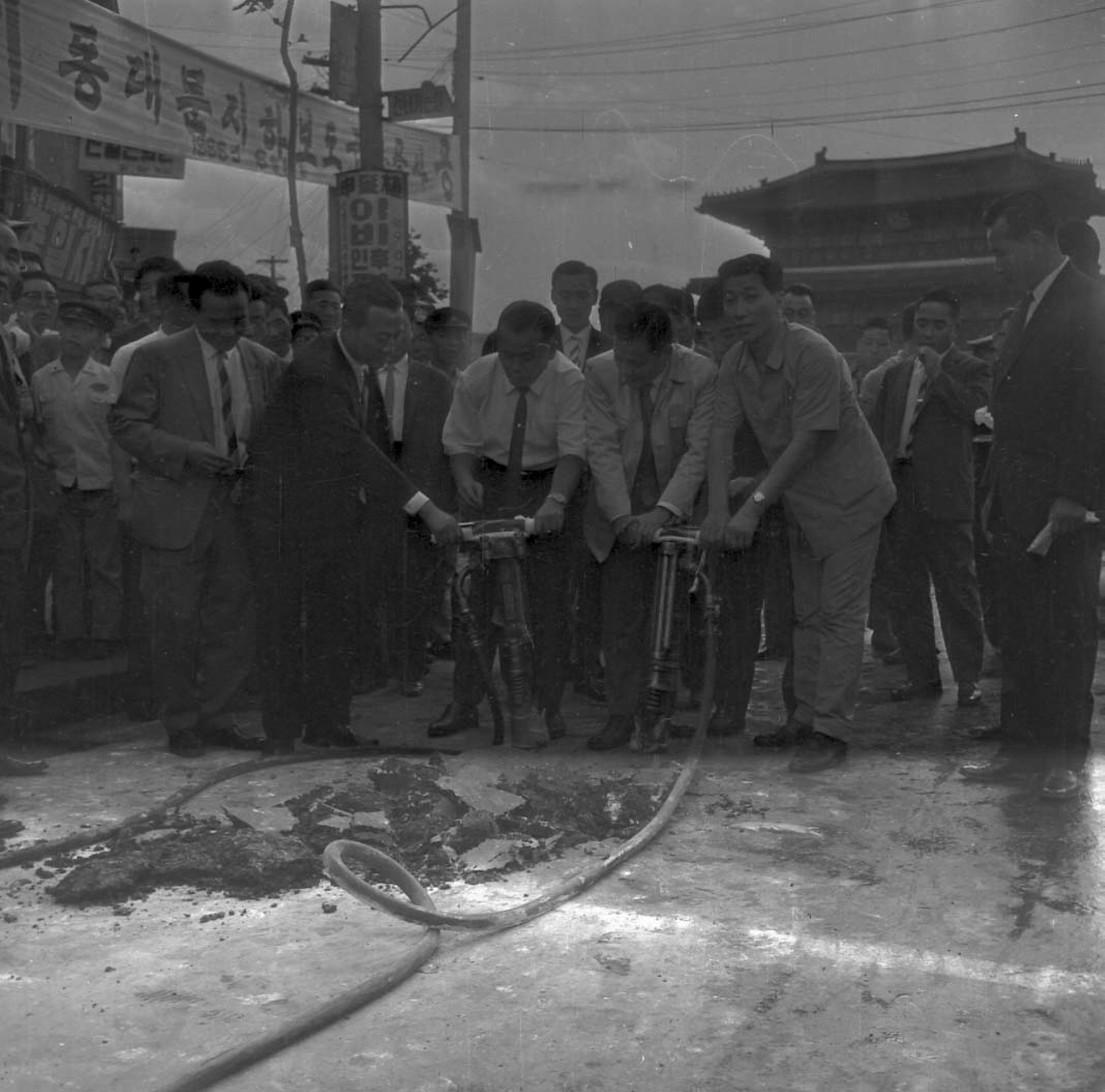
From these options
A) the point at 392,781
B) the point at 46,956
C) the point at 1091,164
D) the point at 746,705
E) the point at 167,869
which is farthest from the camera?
the point at 1091,164

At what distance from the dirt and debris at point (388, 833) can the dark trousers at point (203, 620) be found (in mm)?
828

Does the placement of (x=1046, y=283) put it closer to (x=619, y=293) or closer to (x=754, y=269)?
(x=754, y=269)

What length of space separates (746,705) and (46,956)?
3386 millimetres

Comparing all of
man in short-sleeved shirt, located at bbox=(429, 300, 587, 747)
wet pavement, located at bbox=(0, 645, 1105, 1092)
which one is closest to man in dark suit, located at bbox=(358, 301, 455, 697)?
man in short-sleeved shirt, located at bbox=(429, 300, 587, 747)

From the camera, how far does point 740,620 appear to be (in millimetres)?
5906

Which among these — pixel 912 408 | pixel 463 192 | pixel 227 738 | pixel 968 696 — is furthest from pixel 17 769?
pixel 463 192

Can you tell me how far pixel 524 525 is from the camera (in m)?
5.62

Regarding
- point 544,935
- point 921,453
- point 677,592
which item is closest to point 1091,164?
point 921,453

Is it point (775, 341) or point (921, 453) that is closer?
point (775, 341)

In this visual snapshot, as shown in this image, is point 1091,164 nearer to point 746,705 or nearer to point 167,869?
point 746,705

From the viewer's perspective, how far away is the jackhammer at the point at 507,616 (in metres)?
5.58

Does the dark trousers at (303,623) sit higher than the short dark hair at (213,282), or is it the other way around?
the short dark hair at (213,282)

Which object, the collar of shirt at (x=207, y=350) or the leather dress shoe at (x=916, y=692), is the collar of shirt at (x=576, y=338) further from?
the leather dress shoe at (x=916, y=692)

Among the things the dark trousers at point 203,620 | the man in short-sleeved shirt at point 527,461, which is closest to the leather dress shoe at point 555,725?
the man in short-sleeved shirt at point 527,461
